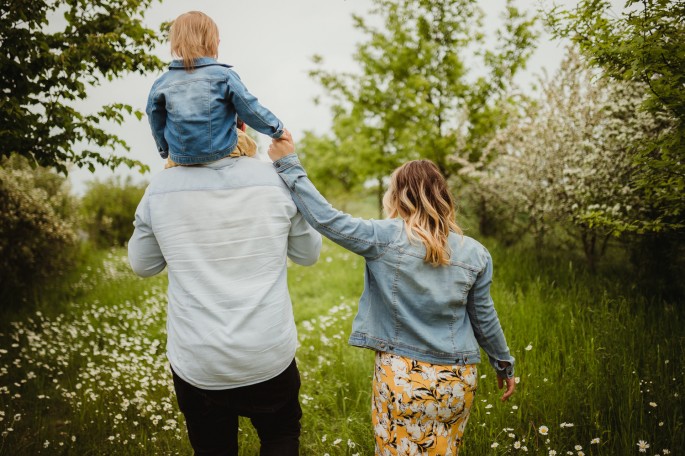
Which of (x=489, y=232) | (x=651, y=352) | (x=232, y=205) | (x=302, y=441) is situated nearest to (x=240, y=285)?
(x=232, y=205)

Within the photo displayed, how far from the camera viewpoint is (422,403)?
6.65 feet

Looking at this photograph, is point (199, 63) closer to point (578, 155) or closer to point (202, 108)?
point (202, 108)

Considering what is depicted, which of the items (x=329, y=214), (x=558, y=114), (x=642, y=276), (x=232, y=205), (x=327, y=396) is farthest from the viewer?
(x=558, y=114)

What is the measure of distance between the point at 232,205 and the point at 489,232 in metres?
7.82

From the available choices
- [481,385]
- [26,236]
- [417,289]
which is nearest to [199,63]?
[417,289]

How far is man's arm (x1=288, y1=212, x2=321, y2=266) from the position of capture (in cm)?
200

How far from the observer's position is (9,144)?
11.6 feet

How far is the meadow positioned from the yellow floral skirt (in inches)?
32.9

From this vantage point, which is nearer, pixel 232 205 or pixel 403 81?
pixel 232 205

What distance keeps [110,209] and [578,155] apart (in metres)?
12.6

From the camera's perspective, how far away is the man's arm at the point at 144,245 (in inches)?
72.7

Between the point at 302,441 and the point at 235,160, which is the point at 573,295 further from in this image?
the point at 235,160

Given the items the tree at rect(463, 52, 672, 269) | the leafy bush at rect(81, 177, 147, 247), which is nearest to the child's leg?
the tree at rect(463, 52, 672, 269)

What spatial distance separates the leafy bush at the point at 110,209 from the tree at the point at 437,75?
8.43 m
